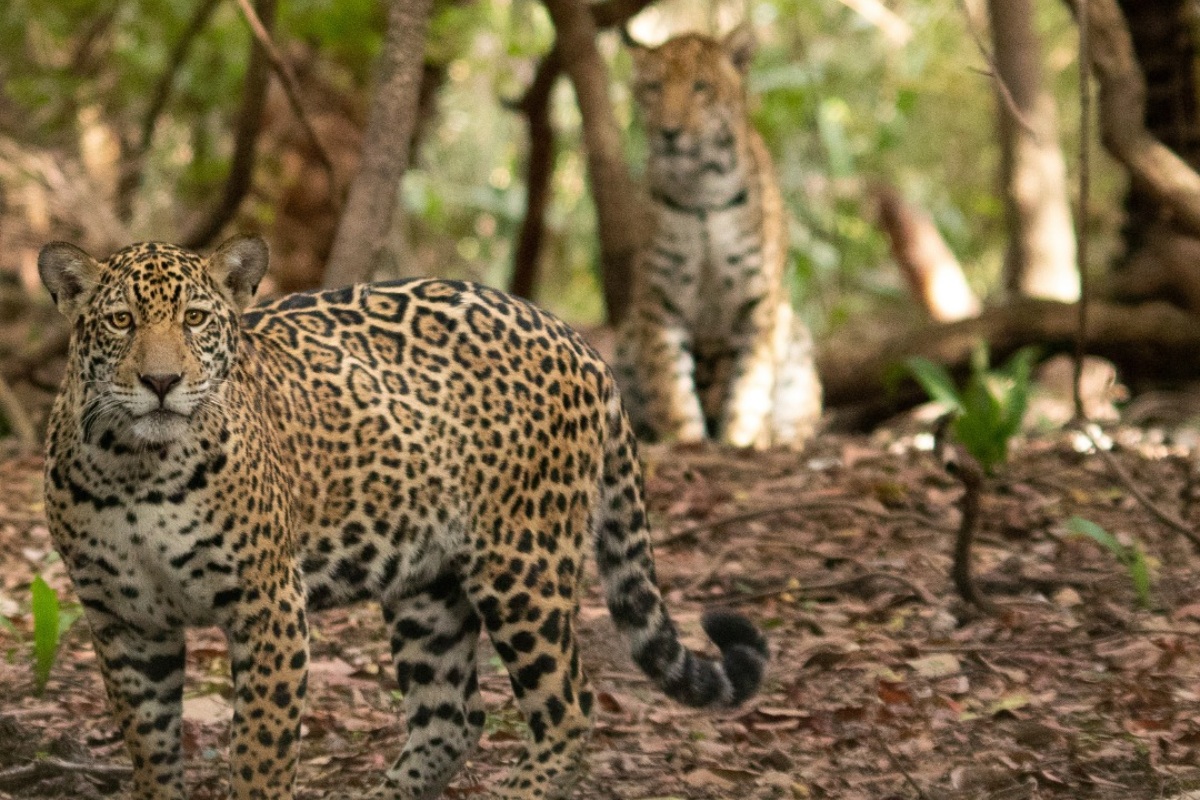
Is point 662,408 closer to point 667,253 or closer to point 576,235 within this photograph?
point 667,253

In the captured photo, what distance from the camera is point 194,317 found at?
4.44 metres

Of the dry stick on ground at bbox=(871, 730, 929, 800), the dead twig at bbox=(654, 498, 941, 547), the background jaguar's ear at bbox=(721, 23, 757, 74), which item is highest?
the background jaguar's ear at bbox=(721, 23, 757, 74)

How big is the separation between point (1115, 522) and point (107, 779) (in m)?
4.68

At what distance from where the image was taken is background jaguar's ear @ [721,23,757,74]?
10.1 m

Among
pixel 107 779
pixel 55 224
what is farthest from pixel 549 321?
pixel 55 224

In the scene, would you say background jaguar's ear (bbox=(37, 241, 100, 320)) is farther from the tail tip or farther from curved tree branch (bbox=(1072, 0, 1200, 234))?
curved tree branch (bbox=(1072, 0, 1200, 234))

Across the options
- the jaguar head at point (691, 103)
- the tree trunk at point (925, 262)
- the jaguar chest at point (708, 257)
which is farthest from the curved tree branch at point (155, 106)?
the tree trunk at point (925, 262)

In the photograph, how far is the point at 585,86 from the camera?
982 cm

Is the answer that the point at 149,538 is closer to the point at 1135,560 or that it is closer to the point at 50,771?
the point at 50,771

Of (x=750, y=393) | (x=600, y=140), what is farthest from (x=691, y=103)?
(x=750, y=393)

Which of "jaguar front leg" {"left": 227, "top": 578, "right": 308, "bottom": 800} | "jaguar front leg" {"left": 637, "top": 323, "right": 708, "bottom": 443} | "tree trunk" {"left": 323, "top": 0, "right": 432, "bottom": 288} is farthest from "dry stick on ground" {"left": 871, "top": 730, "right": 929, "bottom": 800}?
"jaguar front leg" {"left": 637, "top": 323, "right": 708, "bottom": 443}

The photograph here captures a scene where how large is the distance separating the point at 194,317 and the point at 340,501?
2.66 ft

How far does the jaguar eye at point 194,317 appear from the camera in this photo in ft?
14.5

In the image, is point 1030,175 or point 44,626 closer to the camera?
point 44,626
